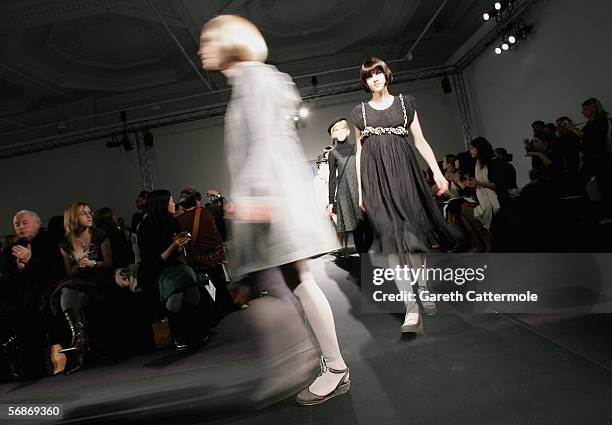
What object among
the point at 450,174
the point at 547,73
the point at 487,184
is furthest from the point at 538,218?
the point at 547,73

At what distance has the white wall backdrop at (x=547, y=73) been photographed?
20.1 feet

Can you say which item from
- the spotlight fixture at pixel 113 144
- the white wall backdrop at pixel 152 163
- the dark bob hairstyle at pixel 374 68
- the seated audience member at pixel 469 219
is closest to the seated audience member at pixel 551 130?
the seated audience member at pixel 469 219

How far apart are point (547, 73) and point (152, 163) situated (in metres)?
9.40

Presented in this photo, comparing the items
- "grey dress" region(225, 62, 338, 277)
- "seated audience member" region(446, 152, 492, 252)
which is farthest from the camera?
"seated audience member" region(446, 152, 492, 252)

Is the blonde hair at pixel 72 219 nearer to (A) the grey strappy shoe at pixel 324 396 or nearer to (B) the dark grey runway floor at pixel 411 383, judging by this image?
(B) the dark grey runway floor at pixel 411 383

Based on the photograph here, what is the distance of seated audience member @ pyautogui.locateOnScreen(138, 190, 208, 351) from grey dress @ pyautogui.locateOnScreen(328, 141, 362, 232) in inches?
62.3

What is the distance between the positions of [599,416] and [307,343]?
148 centimetres

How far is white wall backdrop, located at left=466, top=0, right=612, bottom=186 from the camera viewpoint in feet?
20.1

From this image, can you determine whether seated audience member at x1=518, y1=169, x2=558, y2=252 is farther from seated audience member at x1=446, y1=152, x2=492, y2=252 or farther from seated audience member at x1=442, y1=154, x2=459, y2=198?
seated audience member at x1=442, y1=154, x2=459, y2=198

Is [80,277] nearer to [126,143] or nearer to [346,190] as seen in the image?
[346,190]

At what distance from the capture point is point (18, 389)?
2.71 m

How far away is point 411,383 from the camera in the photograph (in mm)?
1499

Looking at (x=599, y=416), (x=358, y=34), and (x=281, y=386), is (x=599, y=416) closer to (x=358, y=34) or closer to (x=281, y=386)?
(x=281, y=386)

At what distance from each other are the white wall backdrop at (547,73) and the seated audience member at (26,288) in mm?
7667
